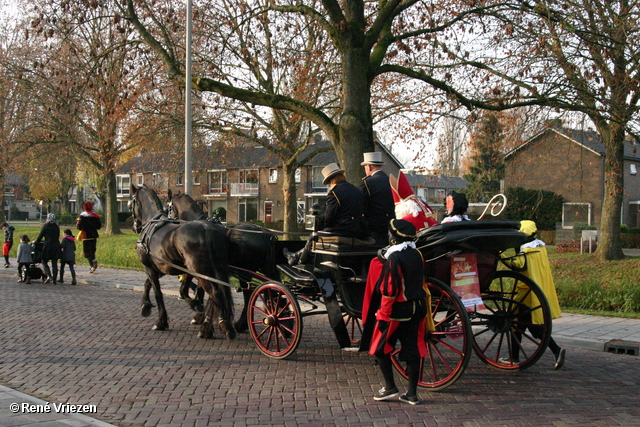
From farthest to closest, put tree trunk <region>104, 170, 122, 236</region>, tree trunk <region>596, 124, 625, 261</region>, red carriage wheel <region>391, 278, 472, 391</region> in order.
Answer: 1. tree trunk <region>104, 170, 122, 236</region>
2. tree trunk <region>596, 124, 625, 261</region>
3. red carriage wheel <region>391, 278, 472, 391</region>

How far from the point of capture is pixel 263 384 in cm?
588

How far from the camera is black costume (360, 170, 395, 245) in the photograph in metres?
6.76

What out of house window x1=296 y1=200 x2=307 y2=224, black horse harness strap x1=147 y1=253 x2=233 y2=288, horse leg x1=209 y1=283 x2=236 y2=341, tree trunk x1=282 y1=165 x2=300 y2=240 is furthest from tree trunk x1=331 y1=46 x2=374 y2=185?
house window x1=296 y1=200 x2=307 y2=224

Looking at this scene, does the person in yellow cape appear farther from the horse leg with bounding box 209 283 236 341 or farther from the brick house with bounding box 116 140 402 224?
the brick house with bounding box 116 140 402 224

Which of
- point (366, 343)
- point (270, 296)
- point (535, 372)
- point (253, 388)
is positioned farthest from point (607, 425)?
point (270, 296)

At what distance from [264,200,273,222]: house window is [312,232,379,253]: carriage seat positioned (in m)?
52.5

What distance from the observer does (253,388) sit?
226 inches

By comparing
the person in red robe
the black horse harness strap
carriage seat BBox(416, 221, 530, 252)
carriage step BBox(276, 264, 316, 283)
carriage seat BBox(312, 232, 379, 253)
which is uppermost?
the person in red robe

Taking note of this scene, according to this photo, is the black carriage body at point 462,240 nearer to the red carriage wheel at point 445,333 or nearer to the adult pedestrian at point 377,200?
the red carriage wheel at point 445,333

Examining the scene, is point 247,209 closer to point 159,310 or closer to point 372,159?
point 159,310

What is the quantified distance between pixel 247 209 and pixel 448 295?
57.1 m

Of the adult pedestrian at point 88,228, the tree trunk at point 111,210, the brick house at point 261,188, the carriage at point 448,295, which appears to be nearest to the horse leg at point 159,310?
the carriage at point 448,295

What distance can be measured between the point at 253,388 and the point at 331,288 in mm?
1462

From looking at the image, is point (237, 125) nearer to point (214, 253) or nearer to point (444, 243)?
point (214, 253)
